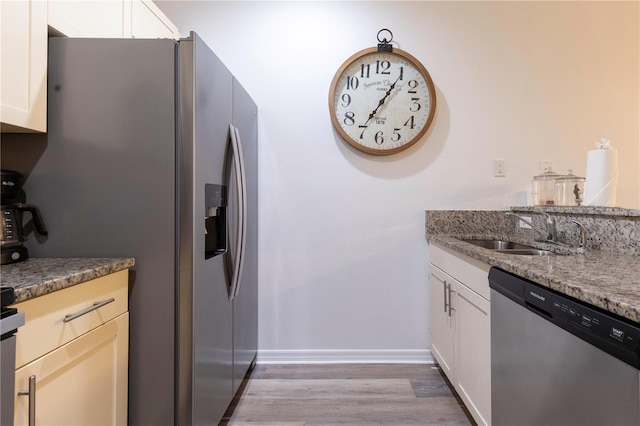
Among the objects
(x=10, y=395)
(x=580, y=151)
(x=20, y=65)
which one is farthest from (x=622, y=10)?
(x=10, y=395)

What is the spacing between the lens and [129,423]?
4.29 ft

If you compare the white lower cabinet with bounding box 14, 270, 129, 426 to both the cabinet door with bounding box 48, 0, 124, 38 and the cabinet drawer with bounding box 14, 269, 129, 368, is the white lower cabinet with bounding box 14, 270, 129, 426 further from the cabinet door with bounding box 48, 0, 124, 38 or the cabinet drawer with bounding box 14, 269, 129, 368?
the cabinet door with bounding box 48, 0, 124, 38

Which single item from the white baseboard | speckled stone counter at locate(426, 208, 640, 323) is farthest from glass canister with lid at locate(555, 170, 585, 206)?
the white baseboard

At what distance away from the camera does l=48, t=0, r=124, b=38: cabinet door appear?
50.6 inches

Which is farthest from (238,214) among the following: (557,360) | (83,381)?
(557,360)

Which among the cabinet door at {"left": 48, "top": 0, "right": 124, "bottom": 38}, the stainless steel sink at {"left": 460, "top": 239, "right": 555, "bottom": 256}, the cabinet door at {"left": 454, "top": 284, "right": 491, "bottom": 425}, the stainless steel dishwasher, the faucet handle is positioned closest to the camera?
the stainless steel dishwasher

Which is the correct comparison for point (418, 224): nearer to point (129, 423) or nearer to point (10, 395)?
point (129, 423)

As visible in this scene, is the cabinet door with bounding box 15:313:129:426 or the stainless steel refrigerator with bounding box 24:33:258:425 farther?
the stainless steel refrigerator with bounding box 24:33:258:425

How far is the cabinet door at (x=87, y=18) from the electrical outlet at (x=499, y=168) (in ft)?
7.58

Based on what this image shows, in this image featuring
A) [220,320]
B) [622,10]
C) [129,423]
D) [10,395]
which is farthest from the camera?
[622,10]

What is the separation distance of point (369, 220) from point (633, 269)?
1438 mm

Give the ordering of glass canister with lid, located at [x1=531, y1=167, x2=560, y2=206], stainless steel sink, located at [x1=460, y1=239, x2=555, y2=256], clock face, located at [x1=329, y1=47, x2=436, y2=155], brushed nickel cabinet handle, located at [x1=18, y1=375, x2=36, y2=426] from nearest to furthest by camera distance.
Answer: brushed nickel cabinet handle, located at [x1=18, y1=375, x2=36, y2=426], stainless steel sink, located at [x1=460, y1=239, x2=555, y2=256], glass canister with lid, located at [x1=531, y1=167, x2=560, y2=206], clock face, located at [x1=329, y1=47, x2=436, y2=155]

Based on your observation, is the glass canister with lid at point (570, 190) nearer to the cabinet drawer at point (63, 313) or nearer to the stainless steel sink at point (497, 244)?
the stainless steel sink at point (497, 244)

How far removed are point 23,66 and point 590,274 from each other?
196 centimetres
